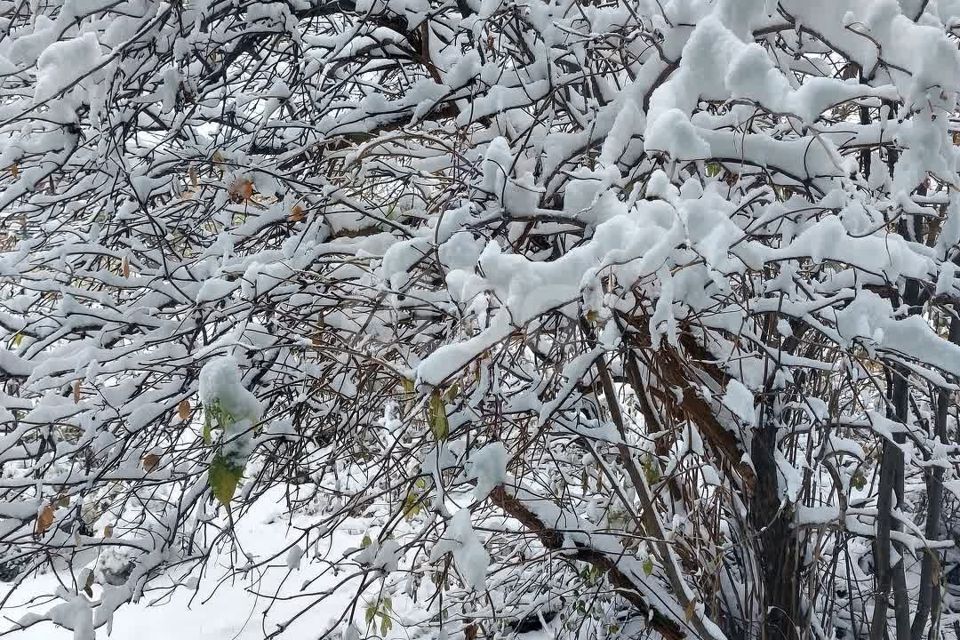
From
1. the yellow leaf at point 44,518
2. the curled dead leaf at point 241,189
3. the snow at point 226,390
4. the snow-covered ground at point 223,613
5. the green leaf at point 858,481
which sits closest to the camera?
the snow at point 226,390

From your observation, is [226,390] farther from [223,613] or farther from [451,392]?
[223,613]

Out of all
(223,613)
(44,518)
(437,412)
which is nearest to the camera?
(437,412)

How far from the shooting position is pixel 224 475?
1.90 m

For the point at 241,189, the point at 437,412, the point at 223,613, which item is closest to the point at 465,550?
the point at 437,412

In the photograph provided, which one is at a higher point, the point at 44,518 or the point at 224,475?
the point at 44,518

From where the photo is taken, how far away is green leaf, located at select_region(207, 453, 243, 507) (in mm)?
1873

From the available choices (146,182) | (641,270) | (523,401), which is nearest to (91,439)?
(146,182)

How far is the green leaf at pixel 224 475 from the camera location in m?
1.87

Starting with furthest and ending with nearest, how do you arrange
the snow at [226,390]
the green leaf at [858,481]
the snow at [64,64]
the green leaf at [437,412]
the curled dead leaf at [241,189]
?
the green leaf at [858,481] < the curled dead leaf at [241,189] < the snow at [64,64] < the snow at [226,390] < the green leaf at [437,412]

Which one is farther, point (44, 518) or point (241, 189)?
point (241, 189)

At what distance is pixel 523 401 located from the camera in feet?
7.10

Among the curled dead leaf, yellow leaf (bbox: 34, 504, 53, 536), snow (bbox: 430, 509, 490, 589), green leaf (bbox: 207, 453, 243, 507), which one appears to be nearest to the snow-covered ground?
yellow leaf (bbox: 34, 504, 53, 536)

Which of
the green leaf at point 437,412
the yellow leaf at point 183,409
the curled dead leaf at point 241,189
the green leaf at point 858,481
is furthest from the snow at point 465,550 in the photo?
the green leaf at point 858,481

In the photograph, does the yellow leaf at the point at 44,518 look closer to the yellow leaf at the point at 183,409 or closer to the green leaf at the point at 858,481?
the yellow leaf at the point at 183,409
